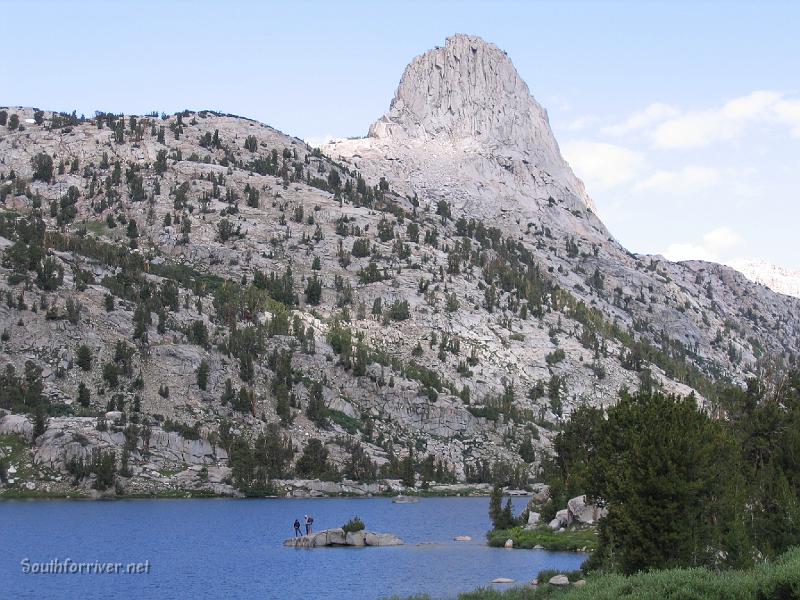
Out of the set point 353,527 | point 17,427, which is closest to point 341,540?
point 353,527

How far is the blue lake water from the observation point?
63094 mm

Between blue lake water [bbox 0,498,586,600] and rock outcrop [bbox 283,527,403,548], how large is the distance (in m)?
1.85

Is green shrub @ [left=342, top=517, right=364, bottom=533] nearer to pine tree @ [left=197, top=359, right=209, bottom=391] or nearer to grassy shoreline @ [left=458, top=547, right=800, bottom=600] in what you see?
grassy shoreline @ [left=458, top=547, right=800, bottom=600]

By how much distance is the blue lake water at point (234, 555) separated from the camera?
207 feet

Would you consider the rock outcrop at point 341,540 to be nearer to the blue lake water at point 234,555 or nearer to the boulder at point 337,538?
the boulder at point 337,538

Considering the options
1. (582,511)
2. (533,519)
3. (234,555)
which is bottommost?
(234,555)

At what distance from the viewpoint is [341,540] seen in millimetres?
88500

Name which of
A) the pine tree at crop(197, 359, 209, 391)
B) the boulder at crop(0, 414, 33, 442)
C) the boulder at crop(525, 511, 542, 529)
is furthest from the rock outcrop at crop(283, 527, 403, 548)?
the pine tree at crop(197, 359, 209, 391)

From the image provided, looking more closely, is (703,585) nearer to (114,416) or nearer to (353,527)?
(353,527)

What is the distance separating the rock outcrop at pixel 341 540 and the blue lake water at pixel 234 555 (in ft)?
6.08

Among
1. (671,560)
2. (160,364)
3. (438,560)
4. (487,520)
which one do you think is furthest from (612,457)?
(160,364)

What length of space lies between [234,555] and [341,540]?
12.3 m

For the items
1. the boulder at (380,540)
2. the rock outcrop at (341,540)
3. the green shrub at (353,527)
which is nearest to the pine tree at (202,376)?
the rock outcrop at (341,540)

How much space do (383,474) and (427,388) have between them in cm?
3003
